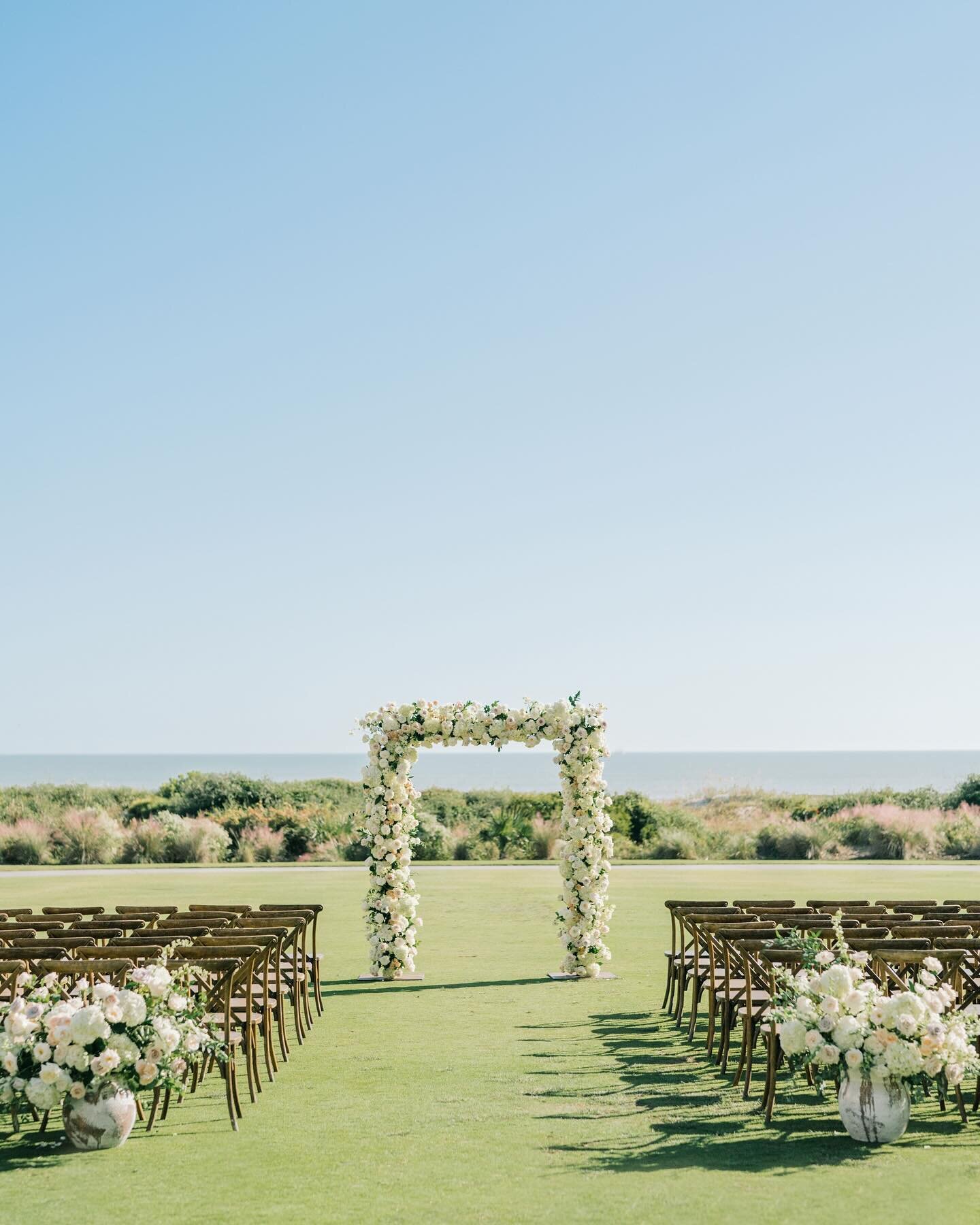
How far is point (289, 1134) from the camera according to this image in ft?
24.2

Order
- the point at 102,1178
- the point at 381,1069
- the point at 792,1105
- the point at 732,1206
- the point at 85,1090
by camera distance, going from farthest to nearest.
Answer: the point at 381,1069, the point at 792,1105, the point at 85,1090, the point at 102,1178, the point at 732,1206

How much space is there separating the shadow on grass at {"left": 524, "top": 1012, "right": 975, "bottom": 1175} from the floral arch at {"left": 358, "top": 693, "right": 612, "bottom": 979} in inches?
164

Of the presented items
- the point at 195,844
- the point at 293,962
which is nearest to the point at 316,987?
the point at 293,962

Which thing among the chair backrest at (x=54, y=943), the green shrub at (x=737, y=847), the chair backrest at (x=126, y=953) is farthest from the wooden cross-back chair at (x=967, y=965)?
the green shrub at (x=737, y=847)

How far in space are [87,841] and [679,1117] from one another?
2462 cm

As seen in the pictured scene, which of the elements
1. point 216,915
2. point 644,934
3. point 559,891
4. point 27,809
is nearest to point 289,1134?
point 216,915

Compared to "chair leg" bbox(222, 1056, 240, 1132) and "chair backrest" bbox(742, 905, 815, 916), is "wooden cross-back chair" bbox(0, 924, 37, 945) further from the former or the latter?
"chair backrest" bbox(742, 905, 815, 916)

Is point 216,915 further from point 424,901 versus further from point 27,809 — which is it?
point 27,809

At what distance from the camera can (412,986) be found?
43.6ft

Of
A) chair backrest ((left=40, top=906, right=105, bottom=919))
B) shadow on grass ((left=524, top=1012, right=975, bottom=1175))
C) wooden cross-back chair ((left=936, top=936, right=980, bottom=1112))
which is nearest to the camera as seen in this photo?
shadow on grass ((left=524, top=1012, right=975, bottom=1175))

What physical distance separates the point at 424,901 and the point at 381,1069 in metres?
11.8

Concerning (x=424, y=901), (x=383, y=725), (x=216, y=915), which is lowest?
(x=424, y=901)

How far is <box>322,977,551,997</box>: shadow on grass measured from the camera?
13.1 metres

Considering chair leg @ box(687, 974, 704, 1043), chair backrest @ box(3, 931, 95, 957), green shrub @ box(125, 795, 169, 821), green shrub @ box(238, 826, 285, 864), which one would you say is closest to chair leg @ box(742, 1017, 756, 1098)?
chair leg @ box(687, 974, 704, 1043)
